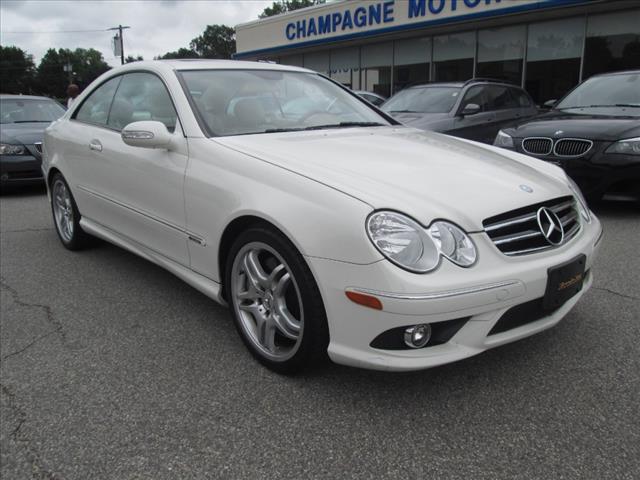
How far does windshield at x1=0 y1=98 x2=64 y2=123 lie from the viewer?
352 inches

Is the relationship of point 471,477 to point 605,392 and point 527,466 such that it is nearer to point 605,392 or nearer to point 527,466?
point 527,466

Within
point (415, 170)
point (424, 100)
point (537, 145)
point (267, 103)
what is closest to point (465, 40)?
point (424, 100)

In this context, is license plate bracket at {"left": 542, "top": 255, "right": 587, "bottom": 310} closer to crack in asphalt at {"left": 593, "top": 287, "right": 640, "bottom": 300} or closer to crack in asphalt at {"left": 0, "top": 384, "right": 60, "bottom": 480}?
crack in asphalt at {"left": 593, "top": 287, "right": 640, "bottom": 300}

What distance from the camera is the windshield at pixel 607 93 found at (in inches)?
254

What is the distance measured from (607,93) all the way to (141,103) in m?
5.60

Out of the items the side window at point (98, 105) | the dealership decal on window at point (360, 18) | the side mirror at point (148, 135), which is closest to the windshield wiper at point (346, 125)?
the side mirror at point (148, 135)

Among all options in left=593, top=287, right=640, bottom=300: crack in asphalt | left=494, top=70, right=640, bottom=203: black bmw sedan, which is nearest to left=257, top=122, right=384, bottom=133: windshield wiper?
left=593, top=287, right=640, bottom=300: crack in asphalt

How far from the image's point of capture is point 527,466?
1975mm

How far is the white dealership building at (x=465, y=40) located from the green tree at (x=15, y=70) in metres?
89.3

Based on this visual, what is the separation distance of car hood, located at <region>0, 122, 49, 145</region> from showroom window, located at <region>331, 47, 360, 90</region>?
12.2 metres

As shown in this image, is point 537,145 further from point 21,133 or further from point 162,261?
point 21,133

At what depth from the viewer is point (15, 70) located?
93.8m

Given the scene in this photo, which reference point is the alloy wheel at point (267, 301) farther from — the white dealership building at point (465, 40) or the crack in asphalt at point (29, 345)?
the white dealership building at point (465, 40)

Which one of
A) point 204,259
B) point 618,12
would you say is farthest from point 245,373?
point 618,12
